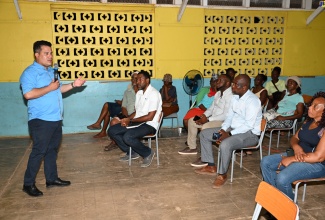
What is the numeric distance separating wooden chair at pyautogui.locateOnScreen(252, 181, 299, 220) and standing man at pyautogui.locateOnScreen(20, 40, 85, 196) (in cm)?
247

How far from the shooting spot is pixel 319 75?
816 cm

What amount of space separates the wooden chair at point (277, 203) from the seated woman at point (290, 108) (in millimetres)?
3377

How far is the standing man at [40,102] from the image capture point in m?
3.51

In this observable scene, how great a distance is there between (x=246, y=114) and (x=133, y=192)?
1.80 meters

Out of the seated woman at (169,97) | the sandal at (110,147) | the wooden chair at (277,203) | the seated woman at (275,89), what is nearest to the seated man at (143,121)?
the sandal at (110,147)

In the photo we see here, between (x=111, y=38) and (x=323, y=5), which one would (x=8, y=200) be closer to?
(x=111, y=38)

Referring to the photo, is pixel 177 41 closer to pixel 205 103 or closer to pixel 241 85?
pixel 205 103

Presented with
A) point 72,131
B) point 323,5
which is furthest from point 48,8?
point 323,5

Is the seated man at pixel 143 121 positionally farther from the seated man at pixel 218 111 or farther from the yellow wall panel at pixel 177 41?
the yellow wall panel at pixel 177 41

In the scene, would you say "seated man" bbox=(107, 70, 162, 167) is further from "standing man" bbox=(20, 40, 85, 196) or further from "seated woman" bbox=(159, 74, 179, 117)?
"seated woman" bbox=(159, 74, 179, 117)

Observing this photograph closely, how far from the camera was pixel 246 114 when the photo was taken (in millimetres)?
4113

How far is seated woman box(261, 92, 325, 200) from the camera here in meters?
2.96

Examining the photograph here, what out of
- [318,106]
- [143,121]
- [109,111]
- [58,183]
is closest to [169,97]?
[109,111]

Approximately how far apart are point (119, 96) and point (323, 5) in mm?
5370
